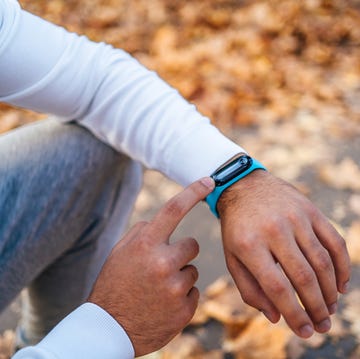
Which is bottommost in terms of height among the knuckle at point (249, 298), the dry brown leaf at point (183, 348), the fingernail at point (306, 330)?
the dry brown leaf at point (183, 348)

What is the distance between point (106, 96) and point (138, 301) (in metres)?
0.49

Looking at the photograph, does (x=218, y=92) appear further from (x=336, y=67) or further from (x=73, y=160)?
(x=73, y=160)

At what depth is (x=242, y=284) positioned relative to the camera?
94 centimetres

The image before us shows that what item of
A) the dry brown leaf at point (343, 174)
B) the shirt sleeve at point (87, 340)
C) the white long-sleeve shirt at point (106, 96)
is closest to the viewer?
the shirt sleeve at point (87, 340)

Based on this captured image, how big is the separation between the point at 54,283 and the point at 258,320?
0.57m

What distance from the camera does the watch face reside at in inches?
42.1

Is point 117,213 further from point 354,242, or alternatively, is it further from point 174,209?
point 354,242

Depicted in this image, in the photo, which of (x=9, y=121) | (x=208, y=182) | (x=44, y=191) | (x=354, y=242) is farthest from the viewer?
(x=9, y=121)

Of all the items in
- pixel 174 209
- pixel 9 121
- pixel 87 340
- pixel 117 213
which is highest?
pixel 174 209

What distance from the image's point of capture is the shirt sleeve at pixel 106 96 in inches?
43.6

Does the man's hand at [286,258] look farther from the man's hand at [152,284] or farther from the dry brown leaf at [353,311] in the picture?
the dry brown leaf at [353,311]

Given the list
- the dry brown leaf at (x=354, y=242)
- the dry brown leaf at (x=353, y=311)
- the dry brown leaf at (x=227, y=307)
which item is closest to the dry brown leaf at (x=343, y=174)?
the dry brown leaf at (x=354, y=242)

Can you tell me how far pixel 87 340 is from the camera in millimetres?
884

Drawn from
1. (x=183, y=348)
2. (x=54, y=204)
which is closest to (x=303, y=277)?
(x=54, y=204)
